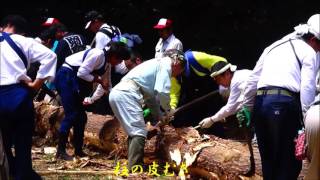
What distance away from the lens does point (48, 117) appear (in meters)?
10.1

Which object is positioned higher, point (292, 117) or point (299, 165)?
point (292, 117)

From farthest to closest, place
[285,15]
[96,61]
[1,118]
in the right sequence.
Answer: [285,15], [96,61], [1,118]

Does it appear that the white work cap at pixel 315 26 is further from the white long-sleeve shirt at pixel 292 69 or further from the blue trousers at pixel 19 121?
the blue trousers at pixel 19 121

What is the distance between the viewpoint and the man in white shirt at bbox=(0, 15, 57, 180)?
589cm

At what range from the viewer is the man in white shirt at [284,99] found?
5281 mm

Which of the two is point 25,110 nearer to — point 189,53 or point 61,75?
point 61,75

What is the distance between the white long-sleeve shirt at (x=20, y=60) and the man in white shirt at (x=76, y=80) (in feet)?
6.32

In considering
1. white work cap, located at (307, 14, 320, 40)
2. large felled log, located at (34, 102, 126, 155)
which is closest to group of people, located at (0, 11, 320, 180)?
white work cap, located at (307, 14, 320, 40)

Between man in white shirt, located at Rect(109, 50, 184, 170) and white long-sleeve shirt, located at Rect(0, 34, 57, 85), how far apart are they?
1433mm

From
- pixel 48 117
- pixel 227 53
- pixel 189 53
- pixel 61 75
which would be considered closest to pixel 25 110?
pixel 61 75

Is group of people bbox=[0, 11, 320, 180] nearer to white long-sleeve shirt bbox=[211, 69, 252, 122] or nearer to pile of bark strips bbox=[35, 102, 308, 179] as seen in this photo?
white long-sleeve shirt bbox=[211, 69, 252, 122]

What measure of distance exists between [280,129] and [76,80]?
12.2 feet

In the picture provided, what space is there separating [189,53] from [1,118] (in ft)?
11.1

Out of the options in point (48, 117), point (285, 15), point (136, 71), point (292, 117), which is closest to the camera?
point (292, 117)
